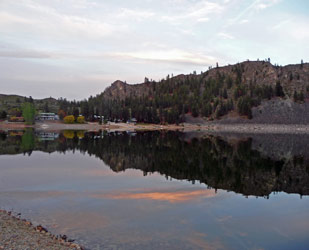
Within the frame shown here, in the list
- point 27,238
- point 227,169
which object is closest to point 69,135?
point 227,169

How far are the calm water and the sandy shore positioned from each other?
52.4 inches

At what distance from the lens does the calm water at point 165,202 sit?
19578 mm

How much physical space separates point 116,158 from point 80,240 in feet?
139

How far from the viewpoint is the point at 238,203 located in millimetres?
28781

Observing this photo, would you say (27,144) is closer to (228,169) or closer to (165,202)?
(228,169)

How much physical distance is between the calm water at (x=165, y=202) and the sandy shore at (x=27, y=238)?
1332 millimetres

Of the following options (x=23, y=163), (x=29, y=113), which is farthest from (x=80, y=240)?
(x=29, y=113)

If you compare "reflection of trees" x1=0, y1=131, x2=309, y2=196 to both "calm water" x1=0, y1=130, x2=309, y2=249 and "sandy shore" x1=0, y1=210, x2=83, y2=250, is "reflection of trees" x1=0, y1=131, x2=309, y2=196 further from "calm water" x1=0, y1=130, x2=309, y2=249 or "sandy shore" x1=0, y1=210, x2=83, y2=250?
"sandy shore" x1=0, y1=210, x2=83, y2=250

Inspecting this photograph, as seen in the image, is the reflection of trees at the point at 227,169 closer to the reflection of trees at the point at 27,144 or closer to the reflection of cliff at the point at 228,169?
the reflection of cliff at the point at 228,169

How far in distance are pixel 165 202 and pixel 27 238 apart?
14404 mm

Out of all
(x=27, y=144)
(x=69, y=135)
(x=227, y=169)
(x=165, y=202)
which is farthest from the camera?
(x=69, y=135)

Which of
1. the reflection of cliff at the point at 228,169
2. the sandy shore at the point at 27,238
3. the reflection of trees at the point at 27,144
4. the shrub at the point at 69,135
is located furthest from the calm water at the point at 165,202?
the shrub at the point at 69,135

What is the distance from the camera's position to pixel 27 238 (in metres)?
16.7

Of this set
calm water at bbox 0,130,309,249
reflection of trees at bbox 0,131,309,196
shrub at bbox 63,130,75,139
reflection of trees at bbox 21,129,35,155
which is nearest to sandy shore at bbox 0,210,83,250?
calm water at bbox 0,130,309,249
